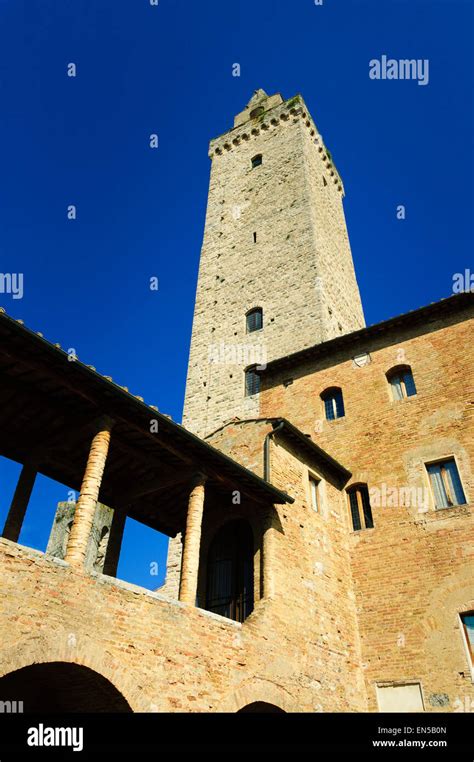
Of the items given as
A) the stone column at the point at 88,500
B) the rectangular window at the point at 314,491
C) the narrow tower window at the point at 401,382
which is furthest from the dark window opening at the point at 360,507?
the stone column at the point at 88,500

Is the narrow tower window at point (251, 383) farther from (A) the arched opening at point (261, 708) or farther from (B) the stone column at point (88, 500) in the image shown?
(A) the arched opening at point (261, 708)

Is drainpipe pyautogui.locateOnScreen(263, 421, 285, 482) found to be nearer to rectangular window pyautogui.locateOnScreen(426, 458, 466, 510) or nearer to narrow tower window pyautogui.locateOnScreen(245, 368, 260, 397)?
rectangular window pyautogui.locateOnScreen(426, 458, 466, 510)

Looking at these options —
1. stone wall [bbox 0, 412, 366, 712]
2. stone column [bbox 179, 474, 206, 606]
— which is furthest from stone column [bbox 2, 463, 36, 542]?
stone column [bbox 179, 474, 206, 606]

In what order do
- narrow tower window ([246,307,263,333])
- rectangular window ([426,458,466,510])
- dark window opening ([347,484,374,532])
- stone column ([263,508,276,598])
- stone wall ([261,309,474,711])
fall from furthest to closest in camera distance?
narrow tower window ([246,307,263,333]) → dark window opening ([347,484,374,532]) → rectangular window ([426,458,466,510]) → stone wall ([261,309,474,711]) → stone column ([263,508,276,598])

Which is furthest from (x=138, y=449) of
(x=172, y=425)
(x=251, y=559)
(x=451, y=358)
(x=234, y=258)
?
(x=234, y=258)

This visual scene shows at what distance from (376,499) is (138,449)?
23.7 ft

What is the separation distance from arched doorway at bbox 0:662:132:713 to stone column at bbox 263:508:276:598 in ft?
12.6

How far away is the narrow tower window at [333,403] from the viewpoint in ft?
54.9

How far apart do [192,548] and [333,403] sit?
8.54 meters

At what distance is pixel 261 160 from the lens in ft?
101

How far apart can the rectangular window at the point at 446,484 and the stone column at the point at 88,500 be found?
8.71 meters

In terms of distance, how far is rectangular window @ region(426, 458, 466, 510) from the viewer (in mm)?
13438

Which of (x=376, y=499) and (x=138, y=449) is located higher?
(x=376, y=499)

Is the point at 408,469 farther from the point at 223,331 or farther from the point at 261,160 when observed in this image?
the point at 261,160
